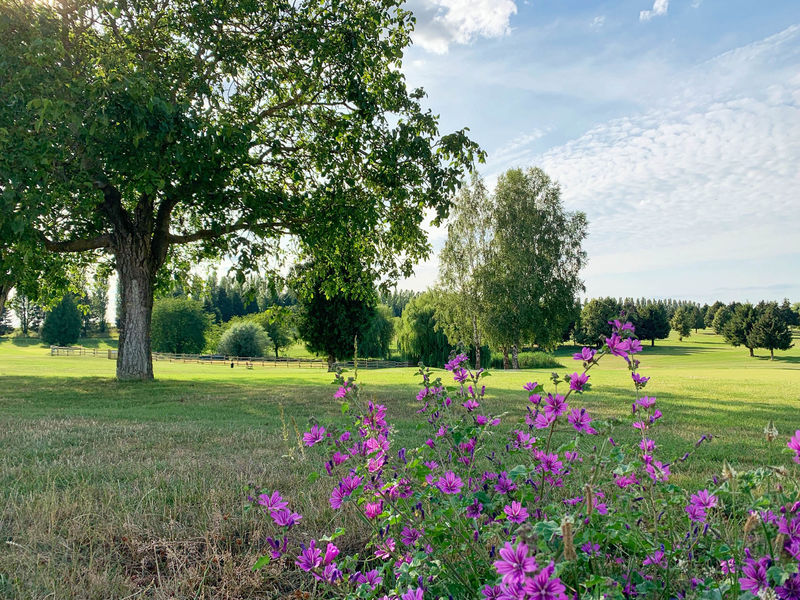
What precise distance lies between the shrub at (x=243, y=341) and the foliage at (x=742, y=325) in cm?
6037

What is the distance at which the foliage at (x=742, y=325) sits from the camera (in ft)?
208

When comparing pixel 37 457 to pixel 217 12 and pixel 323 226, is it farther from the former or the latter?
pixel 217 12

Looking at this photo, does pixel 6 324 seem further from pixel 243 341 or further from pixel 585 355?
pixel 585 355

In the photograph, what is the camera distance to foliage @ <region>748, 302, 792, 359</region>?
5875cm

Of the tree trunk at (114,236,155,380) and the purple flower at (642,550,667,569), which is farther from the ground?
the tree trunk at (114,236,155,380)

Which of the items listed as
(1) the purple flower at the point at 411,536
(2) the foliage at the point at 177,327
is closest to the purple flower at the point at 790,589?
(1) the purple flower at the point at 411,536

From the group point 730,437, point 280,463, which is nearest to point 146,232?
point 280,463

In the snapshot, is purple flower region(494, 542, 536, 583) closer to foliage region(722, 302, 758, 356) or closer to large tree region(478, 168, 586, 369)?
large tree region(478, 168, 586, 369)

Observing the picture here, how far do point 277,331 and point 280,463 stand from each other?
6503cm

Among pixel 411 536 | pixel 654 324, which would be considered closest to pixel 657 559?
pixel 411 536

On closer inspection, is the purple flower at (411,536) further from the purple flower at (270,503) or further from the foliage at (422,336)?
the foliage at (422,336)

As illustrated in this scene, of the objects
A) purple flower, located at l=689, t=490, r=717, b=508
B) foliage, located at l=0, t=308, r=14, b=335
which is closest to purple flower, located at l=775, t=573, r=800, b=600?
purple flower, located at l=689, t=490, r=717, b=508

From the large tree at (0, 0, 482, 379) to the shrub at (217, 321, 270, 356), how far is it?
46.0 meters

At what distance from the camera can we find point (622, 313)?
1.76 metres
